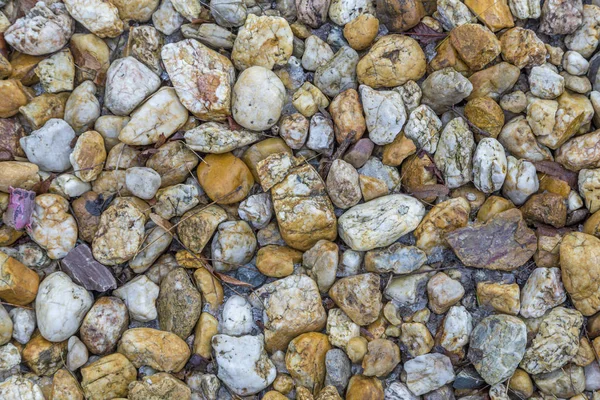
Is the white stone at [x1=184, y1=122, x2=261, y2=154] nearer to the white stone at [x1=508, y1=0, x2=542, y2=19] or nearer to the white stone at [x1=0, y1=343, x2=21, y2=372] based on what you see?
the white stone at [x1=0, y1=343, x2=21, y2=372]

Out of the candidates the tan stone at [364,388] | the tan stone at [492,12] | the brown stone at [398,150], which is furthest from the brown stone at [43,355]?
the tan stone at [492,12]

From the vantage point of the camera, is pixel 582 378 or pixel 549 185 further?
pixel 549 185

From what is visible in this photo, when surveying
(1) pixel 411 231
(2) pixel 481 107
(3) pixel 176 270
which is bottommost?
(3) pixel 176 270

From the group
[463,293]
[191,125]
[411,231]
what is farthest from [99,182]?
[463,293]

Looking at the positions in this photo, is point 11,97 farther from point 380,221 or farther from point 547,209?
point 547,209

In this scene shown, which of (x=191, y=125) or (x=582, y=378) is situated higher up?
(x=191, y=125)

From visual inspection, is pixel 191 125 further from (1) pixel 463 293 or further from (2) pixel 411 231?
(1) pixel 463 293
